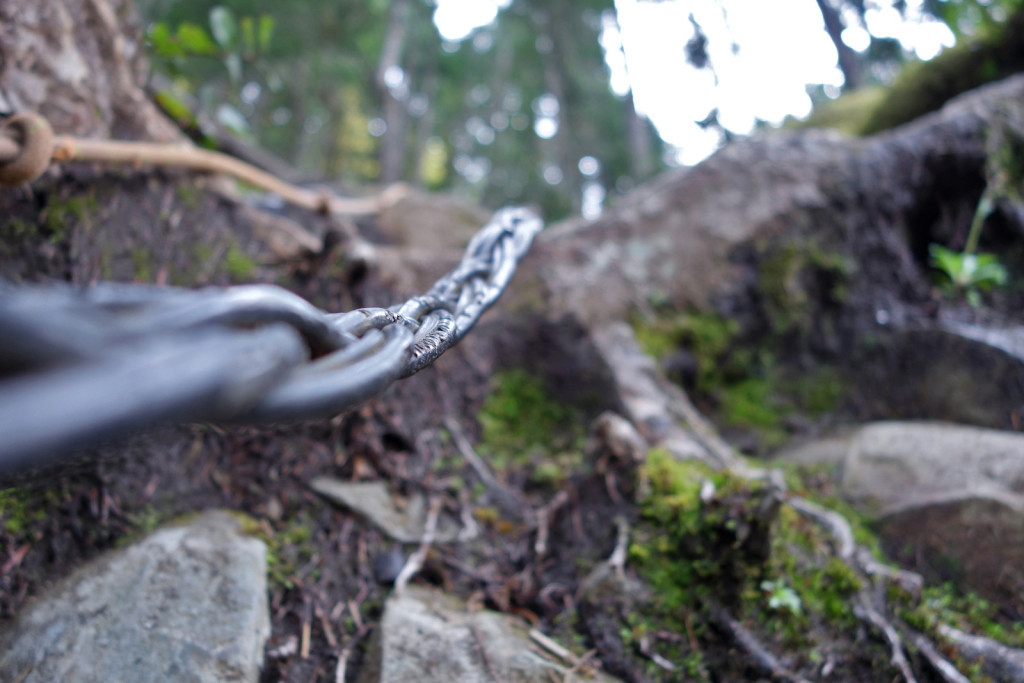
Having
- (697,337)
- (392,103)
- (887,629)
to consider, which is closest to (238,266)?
(697,337)

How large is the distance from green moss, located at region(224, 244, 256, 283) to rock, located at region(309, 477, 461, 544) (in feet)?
2.90

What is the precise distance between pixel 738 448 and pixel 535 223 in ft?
5.44

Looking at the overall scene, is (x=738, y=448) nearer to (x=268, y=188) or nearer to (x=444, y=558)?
(x=444, y=558)

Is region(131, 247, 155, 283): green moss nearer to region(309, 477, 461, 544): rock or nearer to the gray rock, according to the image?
region(309, 477, 461, 544): rock

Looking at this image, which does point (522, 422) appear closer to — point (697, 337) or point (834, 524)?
point (697, 337)

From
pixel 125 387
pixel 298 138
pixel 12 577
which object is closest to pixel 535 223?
pixel 125 387

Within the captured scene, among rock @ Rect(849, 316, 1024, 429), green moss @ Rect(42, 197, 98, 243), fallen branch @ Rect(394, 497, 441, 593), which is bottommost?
fallen branch @ Rect(394, 497, 441, 593)

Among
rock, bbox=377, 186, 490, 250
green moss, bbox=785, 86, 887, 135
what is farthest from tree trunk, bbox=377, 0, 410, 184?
green moss, bbox=785, 86, 887, 135

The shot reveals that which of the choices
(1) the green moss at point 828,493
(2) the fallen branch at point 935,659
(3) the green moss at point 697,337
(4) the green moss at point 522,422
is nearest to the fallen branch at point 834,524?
(1) the green moss at point 828,493

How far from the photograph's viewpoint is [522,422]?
268 centimetres

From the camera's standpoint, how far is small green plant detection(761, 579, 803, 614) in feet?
4.98

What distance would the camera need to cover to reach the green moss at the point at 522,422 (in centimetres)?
252

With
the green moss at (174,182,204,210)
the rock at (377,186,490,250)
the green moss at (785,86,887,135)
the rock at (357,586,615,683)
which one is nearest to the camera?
the rock at (357,586,615,683)

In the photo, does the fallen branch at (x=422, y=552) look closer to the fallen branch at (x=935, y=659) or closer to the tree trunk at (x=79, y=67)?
the fallen branch at (x=935, y=659)
